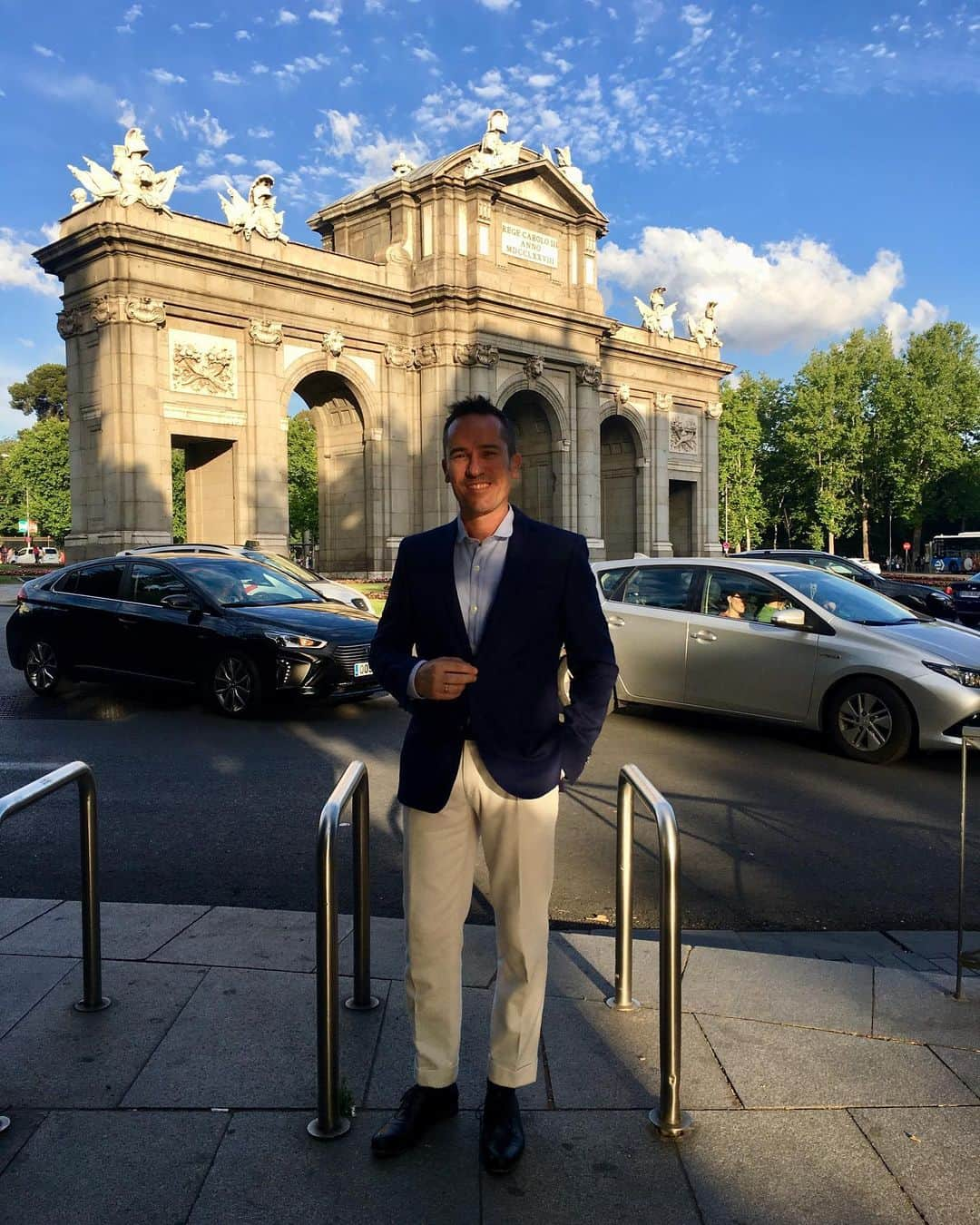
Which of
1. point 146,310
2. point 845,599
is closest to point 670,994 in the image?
point 845,599

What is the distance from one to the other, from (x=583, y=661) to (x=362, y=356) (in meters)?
33.3

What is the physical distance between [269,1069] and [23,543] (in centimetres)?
10808

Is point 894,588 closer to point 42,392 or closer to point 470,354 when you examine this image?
point 470,354

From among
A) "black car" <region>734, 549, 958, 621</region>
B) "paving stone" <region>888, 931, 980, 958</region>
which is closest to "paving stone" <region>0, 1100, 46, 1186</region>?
"paving stone" <region>888, 931, 980, 958</region>

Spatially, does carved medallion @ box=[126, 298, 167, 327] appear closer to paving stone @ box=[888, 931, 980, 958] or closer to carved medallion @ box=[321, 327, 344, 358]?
carved medallion @ box=[321, 327, 344, 358]

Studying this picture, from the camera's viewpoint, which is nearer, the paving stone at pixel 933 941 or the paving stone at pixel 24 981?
the paving stone at pixel 24 981

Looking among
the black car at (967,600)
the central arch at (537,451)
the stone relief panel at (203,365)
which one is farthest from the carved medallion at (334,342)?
the black car at (967,600)

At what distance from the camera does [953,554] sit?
201 ft

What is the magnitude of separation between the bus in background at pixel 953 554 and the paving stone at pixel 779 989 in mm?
58327

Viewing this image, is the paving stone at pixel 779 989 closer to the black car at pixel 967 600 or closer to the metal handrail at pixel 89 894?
the metal handrail at pixel 89 894

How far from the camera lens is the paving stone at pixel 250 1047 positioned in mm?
3016

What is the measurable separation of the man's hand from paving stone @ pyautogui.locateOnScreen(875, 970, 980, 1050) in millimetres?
1977

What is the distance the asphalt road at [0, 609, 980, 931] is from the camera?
206 inches

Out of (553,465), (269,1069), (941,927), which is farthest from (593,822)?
(553,465)
